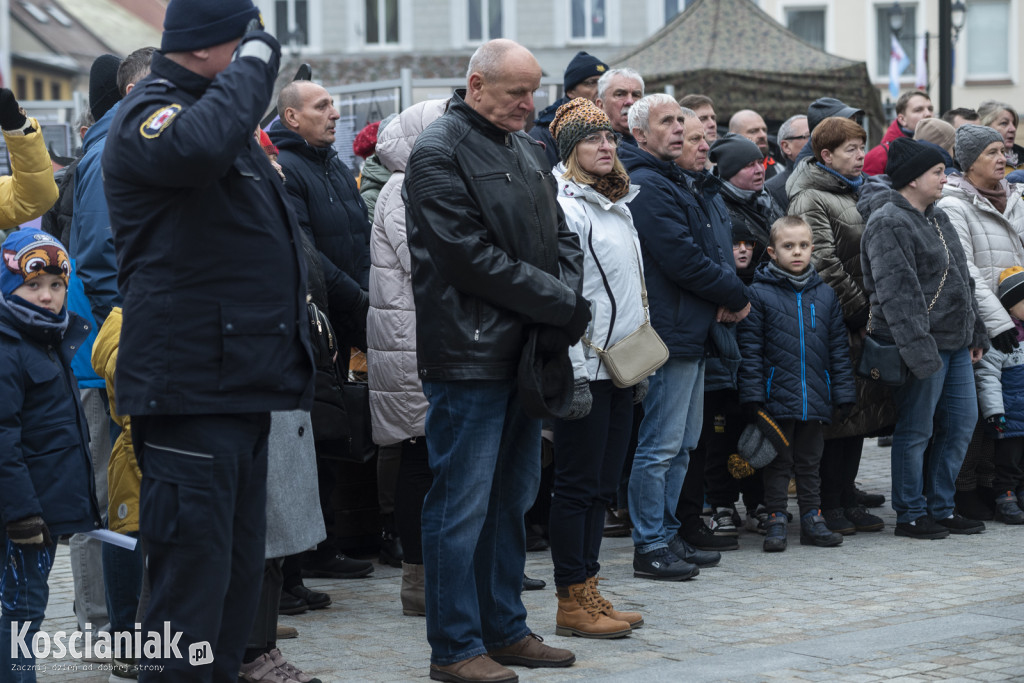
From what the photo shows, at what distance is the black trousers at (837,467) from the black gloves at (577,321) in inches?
128

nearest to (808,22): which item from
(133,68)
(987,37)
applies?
(987,37)

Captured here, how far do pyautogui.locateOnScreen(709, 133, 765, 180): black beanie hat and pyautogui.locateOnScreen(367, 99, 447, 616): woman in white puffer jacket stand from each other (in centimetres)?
247

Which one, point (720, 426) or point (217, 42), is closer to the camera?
point (217, 42)

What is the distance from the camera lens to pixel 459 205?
4.75 meters

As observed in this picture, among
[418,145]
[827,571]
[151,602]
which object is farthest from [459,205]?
[827,571]

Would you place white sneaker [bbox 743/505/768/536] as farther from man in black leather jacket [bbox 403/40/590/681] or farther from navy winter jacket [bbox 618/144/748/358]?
man in black leather jacket [bbox 403/40/590/681]

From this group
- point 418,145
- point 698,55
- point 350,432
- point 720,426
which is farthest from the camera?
point 698,55

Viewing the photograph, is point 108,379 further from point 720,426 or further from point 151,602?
point 720,426

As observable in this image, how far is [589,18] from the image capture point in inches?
1345

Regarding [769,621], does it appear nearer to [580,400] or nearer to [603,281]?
[580,400]

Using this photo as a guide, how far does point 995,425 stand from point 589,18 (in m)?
27.4

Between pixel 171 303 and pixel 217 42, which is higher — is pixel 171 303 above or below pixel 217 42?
below

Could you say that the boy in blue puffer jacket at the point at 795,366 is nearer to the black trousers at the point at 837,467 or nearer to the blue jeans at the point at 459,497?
the black trousers at the point at 837,467

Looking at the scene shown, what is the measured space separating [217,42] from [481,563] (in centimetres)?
226
